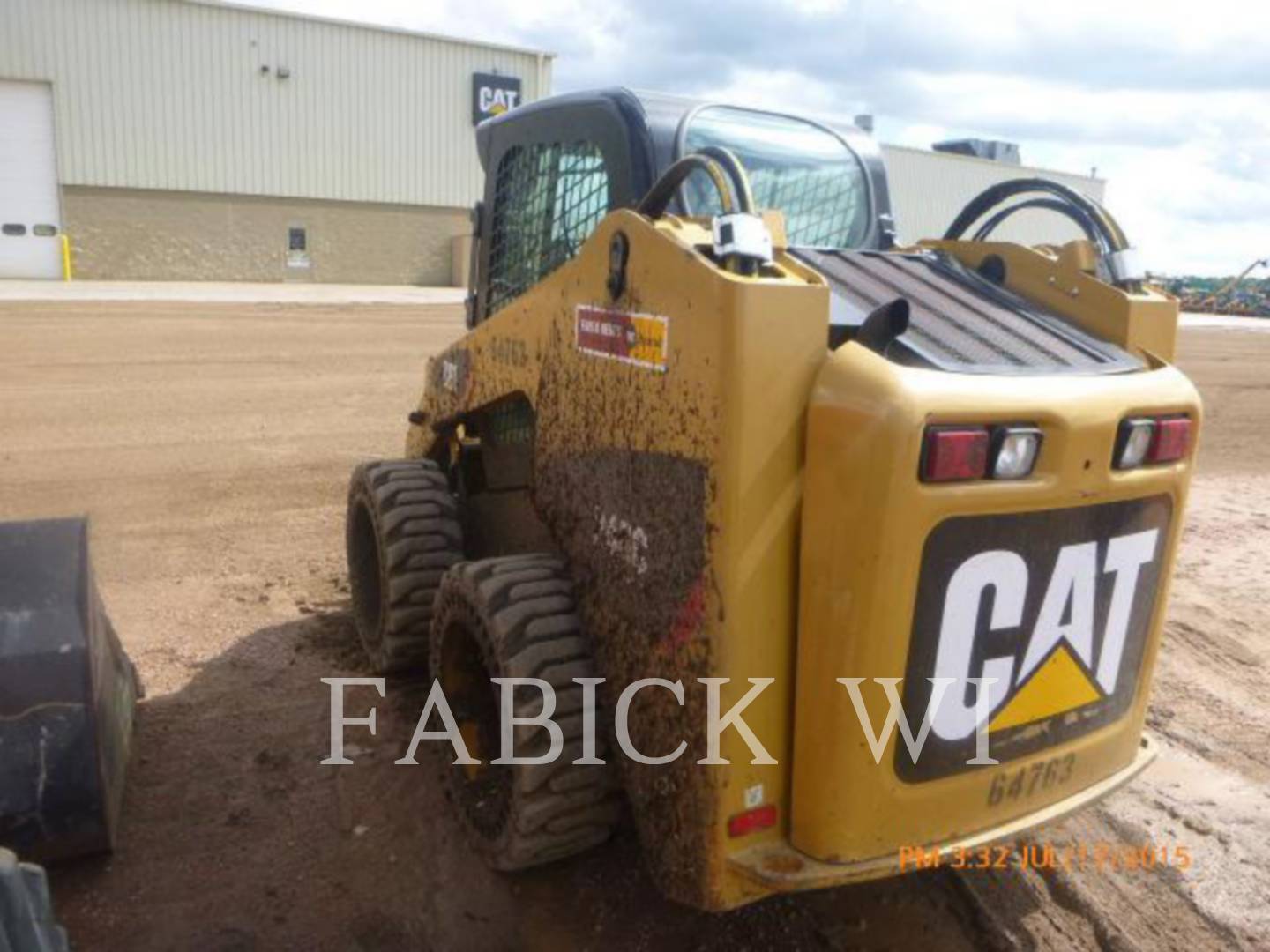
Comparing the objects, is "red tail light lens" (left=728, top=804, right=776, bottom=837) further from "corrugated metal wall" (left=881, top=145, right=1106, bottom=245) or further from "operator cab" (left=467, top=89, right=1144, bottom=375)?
"corrugated metal wall" (left=881, top=145, right=1106, bottom=245)

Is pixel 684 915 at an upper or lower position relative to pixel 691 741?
lower

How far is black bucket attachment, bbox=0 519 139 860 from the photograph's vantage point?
282cm

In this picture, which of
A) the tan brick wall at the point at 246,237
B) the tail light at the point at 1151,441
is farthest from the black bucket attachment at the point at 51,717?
the tan brick wall at the point at 246,237

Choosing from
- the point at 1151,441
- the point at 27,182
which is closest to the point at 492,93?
the point at 27,182

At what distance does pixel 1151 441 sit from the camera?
2525 mm

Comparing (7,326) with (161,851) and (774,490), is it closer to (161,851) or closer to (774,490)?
(161,851)

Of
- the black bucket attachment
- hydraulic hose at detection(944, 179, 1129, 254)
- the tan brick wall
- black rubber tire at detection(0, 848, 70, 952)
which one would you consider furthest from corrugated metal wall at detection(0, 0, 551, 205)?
black rubber tire at detection(0, 848, 70, 952)

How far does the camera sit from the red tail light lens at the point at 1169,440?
2.54 meters

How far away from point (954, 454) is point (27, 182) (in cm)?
2587

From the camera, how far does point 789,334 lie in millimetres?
2219

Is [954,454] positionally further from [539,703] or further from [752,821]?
[539,703]

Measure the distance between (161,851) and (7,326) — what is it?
12664 millimetres

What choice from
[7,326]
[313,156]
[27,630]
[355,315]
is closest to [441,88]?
[313,156]

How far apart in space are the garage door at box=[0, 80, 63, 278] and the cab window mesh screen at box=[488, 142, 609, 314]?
917 inches
